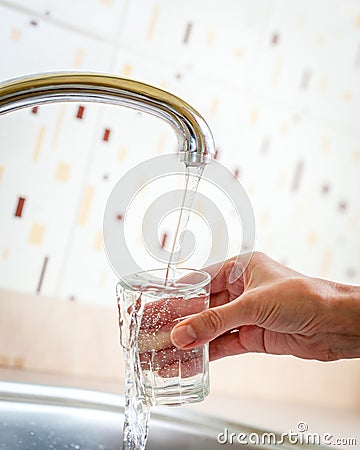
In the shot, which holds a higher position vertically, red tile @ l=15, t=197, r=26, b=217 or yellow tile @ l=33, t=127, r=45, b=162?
yellow tile @ l=33, t=127, r=45, b=162

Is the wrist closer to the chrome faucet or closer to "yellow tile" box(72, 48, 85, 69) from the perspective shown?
the chrome faucet

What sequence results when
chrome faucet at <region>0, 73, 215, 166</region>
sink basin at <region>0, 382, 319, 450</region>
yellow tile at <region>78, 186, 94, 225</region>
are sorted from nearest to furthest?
chrome faucet at <region>0, 73, 215, 166</region>
sink basin at <region>0, 382, 319, 450</region>
yellow tile at <region>78, 186, 94, 225</region>

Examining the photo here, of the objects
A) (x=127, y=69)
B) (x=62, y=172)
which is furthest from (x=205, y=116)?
(x=62, y=172)

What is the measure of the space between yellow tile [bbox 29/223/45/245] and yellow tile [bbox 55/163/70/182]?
0.26 ft

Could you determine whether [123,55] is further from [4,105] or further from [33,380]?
[4,105]

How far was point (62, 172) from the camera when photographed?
50.6 inches

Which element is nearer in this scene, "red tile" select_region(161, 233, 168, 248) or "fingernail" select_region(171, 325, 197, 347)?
"fingernail" select_region(171, 325, 197, 347)

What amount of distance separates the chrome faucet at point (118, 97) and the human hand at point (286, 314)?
146 millimetres

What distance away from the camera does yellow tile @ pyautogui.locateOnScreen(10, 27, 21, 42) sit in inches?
47.5

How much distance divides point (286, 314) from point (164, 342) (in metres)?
0.13

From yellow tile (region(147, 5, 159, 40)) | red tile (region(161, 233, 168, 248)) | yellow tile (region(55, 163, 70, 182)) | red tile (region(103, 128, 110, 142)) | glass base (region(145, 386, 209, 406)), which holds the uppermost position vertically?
yellow tile (region(147, 5, 159, 40))

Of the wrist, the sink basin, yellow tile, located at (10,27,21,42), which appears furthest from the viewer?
yellow tile, located at (10,27,21,42)

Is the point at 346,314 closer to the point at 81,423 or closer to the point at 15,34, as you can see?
the point at 81,423

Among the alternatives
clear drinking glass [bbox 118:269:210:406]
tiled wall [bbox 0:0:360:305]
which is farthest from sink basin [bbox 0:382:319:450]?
clear drinking glass [bbox 118:269:210:406]
